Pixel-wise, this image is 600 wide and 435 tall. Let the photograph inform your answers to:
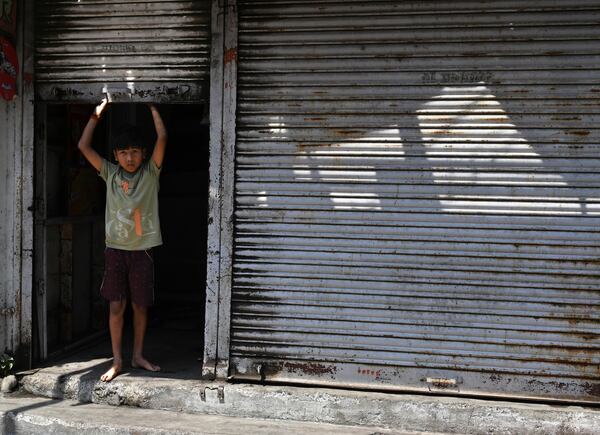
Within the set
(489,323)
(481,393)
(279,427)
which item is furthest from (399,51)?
(279,427)

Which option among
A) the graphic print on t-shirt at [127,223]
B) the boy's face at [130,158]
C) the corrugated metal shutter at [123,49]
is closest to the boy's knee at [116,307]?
the graphic print on t-shirt at [127,223]

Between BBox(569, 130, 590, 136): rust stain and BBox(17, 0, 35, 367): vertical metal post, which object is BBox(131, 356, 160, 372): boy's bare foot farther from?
BBox(569, 130, 590, 136): rust stain

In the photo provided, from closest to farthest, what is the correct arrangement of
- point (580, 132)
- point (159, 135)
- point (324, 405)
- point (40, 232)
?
point (580, 132)
point (324, 405)
point (159, 135)
point (40, 232)

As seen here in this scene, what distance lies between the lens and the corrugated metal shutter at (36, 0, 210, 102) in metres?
4.50

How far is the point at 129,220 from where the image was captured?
4.66m

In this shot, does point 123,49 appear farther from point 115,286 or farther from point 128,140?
point 115,286

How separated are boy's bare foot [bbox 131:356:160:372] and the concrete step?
43 cm

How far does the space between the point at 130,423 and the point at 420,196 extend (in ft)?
8.28

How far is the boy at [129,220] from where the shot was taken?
464cm

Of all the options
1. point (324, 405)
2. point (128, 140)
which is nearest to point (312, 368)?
point (324, 405)

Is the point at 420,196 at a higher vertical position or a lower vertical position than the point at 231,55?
lower

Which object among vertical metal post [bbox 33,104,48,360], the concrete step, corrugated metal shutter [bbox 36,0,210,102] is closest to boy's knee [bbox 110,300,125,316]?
vertical metal post [bbox 33,104,48,360]

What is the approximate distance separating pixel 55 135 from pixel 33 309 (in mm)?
1525

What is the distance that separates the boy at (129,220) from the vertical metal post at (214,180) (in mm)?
451
